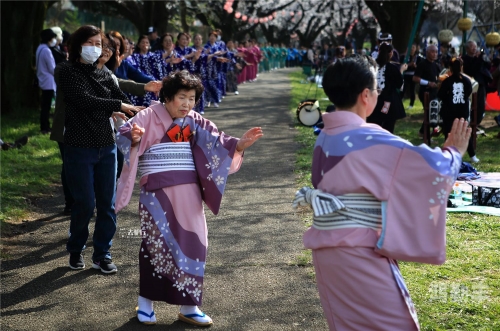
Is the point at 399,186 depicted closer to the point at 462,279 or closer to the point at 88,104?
the point at 462,279

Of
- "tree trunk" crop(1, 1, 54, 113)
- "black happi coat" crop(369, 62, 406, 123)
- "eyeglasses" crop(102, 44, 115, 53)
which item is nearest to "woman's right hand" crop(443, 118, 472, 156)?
"eyeglasses" crop(102, 44, 115, 53)

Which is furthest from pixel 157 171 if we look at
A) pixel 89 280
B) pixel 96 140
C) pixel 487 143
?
pixel 487 143

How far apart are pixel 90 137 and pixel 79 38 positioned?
703mm

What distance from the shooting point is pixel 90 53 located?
4.97 metres

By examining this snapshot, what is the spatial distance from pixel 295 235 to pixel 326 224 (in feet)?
10.8

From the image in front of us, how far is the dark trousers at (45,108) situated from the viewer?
1245 cm

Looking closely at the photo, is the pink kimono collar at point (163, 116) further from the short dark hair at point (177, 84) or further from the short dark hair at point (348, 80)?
the short dark hair at point (348, 80)

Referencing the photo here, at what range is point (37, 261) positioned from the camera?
5.71 m

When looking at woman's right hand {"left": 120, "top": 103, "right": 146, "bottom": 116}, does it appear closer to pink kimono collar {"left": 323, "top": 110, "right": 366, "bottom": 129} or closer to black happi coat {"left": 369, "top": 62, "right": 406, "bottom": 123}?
pink kimono collar {"left": 323, "top": 110, "right": 366, "bottom": 129}

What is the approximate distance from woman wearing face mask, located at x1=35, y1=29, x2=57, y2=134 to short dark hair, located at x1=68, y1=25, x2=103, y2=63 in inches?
302

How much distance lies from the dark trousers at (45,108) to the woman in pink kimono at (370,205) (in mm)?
10156

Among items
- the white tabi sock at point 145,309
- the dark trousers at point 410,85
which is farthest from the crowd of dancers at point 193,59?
the dark trousers at point 410,85

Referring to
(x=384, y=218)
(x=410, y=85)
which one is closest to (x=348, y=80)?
(x=384, y=218)

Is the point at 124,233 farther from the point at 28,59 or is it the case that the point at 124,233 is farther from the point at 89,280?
the point at 28,59
